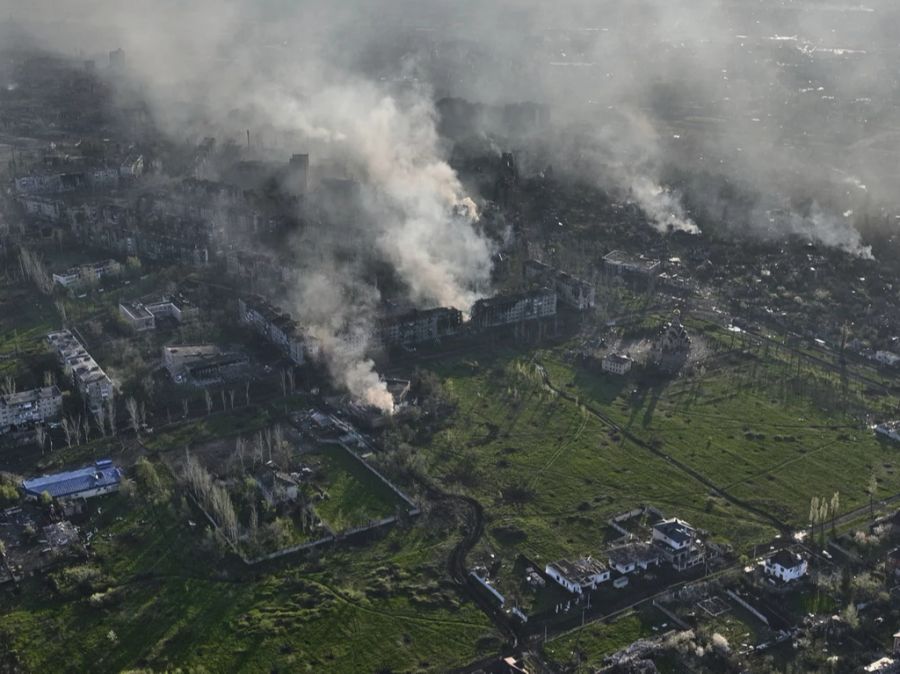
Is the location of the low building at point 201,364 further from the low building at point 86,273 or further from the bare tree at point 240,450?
the low building at point 86,273

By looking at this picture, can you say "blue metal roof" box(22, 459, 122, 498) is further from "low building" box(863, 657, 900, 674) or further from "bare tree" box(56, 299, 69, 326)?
"low building" box(863, 657, 900, 674)

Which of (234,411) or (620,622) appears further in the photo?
(234,411)

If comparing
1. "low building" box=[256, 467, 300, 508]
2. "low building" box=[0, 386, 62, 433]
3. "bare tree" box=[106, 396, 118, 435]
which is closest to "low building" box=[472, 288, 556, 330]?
"low building" box=[256, 467, 300, 508]

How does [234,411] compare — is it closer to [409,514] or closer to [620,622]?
[409,514]

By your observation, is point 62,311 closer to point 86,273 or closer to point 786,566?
point 86,273

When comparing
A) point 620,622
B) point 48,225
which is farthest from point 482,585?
point 48,225

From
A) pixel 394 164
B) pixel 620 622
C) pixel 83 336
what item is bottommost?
pixel 620 622

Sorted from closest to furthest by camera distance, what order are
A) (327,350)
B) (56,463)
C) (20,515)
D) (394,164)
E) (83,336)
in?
1. (20,515)
2. (56,463)
3. (327,350)
4. (83,336)
5. (394,164)

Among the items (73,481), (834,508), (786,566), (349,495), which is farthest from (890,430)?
(73,481)
